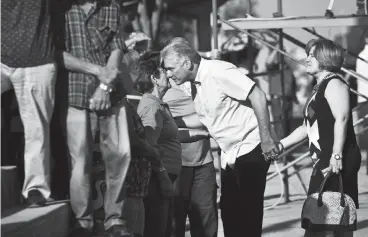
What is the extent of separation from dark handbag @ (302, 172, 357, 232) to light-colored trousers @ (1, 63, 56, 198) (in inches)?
95.1

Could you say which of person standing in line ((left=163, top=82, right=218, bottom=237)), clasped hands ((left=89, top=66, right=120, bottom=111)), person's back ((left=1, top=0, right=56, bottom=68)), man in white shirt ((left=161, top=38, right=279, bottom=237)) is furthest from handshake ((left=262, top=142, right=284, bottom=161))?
person's back ((left=1, top=0, right=56, bottom=68))

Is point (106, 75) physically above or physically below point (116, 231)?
above

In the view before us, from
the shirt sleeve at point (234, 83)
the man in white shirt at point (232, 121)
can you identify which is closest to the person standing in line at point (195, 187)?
the man in white shirt at point (232, 121)

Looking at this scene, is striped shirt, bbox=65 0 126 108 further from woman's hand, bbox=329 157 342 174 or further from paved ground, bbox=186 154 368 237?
paved ground, bbox=186 154 368 237

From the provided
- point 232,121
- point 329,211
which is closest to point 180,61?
point 232,121

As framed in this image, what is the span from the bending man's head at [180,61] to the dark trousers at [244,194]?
0.71 metres

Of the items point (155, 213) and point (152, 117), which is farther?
point (155, 213)

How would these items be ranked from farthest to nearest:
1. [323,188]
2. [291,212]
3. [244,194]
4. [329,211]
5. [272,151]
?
[291,212] → [244,194] → [323,188] → [329,211] → [272,151]

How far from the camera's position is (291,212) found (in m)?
10.8

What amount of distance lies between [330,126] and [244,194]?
0.79 meters

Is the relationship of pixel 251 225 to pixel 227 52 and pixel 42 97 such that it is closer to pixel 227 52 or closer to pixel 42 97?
pixel 42 97

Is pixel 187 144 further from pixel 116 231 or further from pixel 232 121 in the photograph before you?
pixel 116 231

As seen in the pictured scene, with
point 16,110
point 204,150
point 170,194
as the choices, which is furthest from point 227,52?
point 16,110

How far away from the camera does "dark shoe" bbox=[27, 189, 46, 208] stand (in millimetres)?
4625
